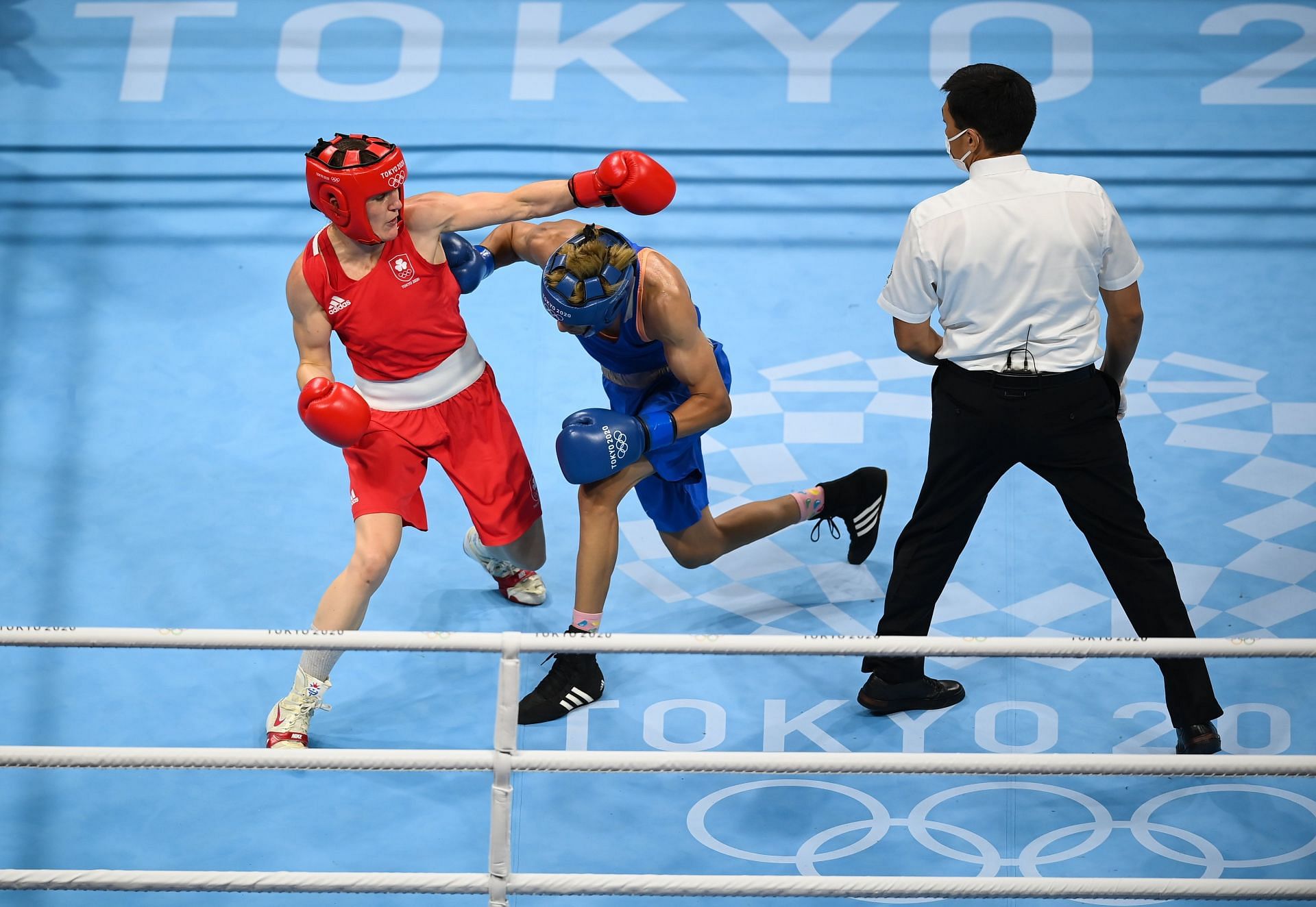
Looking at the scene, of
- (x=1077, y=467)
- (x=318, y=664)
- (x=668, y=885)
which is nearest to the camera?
(x=668, y=885)

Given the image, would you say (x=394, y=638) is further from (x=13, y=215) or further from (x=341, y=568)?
(x=13, y=215)

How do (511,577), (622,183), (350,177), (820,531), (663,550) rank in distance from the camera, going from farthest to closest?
(820,531), (663,550), (511,577), (622,183), (350,177)

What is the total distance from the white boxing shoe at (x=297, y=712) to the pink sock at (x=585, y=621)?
632 millimetres

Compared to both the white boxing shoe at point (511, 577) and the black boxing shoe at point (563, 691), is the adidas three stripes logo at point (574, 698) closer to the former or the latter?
the black boxing shoe at point (563, 691)

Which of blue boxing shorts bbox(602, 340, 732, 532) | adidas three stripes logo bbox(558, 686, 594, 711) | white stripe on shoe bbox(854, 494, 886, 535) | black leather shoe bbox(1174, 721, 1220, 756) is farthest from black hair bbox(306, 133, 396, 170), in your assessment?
black leather shoe bbox(1174, 721, 1220, 756)

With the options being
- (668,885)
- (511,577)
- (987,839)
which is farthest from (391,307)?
(987,839)

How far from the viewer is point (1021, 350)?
132 inches

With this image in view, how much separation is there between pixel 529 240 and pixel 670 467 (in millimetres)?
707

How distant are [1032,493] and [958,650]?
2182 millimetres

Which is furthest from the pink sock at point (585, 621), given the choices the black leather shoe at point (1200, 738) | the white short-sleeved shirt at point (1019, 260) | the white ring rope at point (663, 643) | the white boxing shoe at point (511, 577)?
the black leather shoe at point (1200, 738)

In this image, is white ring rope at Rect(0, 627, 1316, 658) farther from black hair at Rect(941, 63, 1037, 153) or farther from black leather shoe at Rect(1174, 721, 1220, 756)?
black hair at Rect(941, 63, 1037, 153)

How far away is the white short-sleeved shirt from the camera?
3.27m

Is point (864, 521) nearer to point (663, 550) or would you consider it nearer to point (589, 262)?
point (663, 550)

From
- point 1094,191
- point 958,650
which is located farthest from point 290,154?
point 958,650
